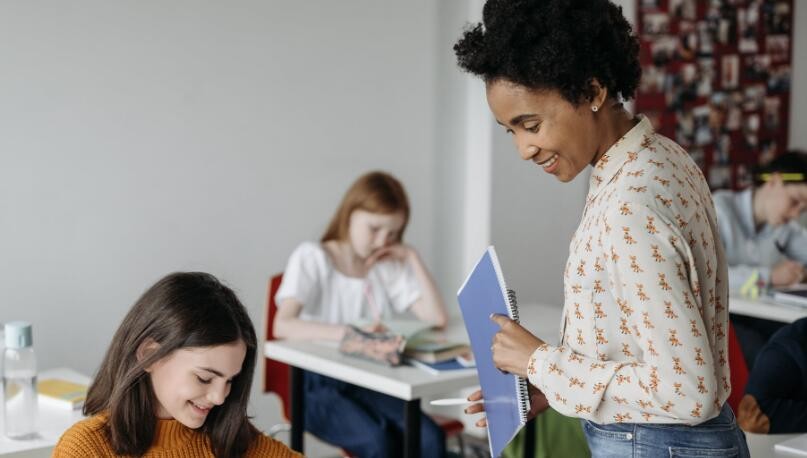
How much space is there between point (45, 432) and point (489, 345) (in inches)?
40.0

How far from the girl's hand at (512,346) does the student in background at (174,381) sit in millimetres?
493

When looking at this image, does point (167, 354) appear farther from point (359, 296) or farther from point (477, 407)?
point (359, 296)

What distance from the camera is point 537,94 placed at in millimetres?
1412

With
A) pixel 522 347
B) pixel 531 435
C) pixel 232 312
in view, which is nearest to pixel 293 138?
pixel 531 435

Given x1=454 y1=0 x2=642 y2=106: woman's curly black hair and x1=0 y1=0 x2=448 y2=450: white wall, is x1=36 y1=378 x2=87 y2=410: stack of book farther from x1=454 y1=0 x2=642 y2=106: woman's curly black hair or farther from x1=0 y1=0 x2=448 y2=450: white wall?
x1=454 y1=0 x2=642 y2=106: woman's curly black hair

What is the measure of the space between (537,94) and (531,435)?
4.78ft

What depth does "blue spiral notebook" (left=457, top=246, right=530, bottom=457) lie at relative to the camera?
158 centimetres

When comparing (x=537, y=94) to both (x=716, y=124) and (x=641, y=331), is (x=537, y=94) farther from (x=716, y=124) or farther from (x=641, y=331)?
(x=716, y=124)

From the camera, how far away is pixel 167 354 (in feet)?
5.78

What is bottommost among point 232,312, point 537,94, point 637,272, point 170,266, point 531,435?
point 531,435

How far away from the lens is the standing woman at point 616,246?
4.27 feet

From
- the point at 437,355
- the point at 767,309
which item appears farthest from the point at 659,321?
the point at 767,309

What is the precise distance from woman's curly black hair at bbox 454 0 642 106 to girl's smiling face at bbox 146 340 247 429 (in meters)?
0.69

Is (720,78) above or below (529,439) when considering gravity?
above
